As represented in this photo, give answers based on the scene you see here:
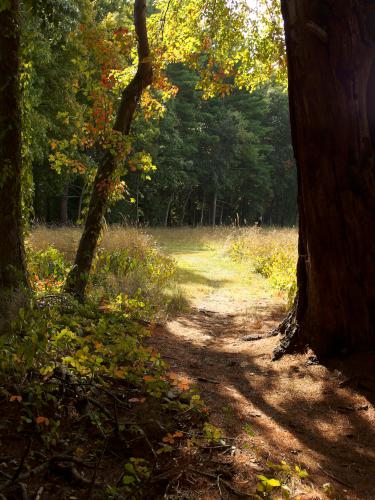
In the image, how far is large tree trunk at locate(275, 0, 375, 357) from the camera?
12.2 ft

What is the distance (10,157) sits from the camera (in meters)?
4.61

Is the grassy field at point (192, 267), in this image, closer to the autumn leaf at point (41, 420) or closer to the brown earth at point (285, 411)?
the brown earth at point (285, 411)

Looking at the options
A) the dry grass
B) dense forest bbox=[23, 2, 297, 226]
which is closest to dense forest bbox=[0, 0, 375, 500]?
the dry grass

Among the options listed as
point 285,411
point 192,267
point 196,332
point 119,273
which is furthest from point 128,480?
point 192,267

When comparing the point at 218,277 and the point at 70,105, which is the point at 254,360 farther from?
the point at 70,105

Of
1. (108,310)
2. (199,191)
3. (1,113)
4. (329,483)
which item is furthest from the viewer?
(199,191)

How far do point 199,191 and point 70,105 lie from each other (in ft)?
67.7

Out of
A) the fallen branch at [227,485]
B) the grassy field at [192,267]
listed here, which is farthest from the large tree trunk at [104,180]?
the fallen branch at [227,485]

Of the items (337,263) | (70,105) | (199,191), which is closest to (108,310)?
(337,263)

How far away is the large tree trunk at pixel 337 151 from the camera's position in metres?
3.72

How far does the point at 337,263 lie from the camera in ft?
12.9

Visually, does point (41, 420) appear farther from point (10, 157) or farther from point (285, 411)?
point (10, 157)

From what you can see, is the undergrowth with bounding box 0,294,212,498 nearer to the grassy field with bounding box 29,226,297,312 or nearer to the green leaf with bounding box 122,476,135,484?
the green leaf with bounding box 122,476,135,484

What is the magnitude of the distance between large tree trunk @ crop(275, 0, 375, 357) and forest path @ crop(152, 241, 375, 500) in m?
0.58
